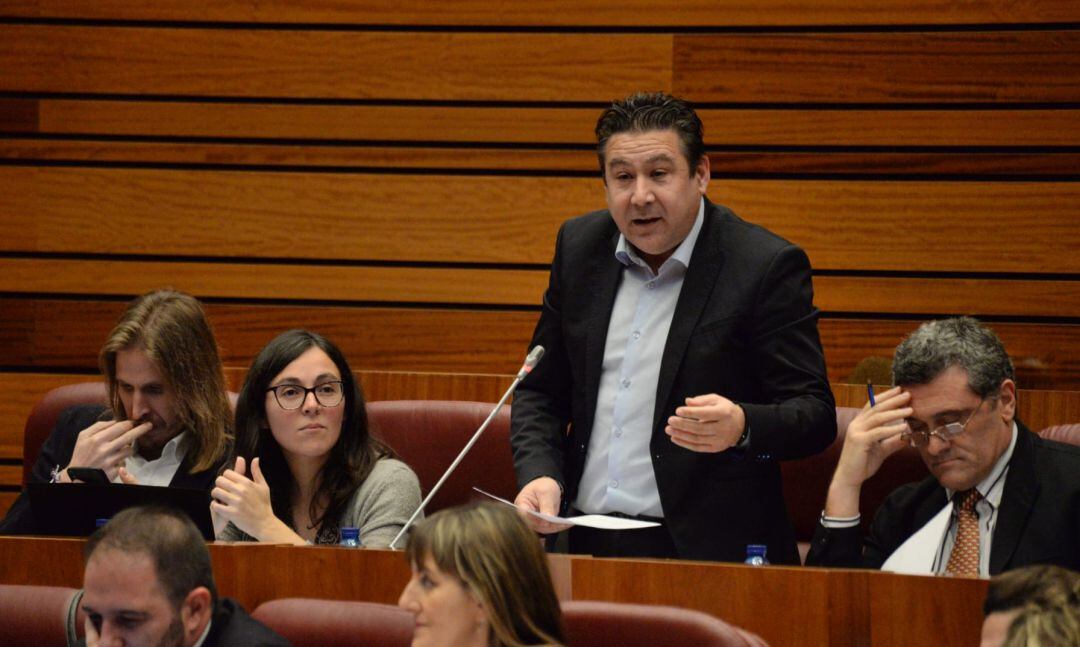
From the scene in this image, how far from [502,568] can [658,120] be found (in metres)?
0.96

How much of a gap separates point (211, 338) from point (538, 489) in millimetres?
828

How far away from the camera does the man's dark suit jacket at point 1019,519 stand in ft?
6.62

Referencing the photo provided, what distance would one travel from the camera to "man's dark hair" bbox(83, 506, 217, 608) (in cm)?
166

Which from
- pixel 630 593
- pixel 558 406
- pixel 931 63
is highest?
pixel 931 63

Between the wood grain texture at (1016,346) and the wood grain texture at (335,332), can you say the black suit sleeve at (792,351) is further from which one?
the wood grain texture at (335,332)

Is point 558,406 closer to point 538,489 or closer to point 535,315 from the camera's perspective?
point 538,489

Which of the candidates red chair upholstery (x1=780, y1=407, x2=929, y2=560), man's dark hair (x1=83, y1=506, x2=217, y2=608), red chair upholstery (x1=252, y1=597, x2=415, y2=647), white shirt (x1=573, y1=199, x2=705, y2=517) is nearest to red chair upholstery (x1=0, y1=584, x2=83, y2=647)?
man's dark hair (x1=83, y1=506, x2=217, y2=608)

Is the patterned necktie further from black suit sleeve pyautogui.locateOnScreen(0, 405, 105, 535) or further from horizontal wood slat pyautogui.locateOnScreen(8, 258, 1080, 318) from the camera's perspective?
black suit sleeve pyautogui.locateOnScreen(0, 405, 105, 535)

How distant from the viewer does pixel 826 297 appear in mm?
3533

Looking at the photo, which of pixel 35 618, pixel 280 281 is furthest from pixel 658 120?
pixel 280 281

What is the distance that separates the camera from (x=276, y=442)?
2.42 metres

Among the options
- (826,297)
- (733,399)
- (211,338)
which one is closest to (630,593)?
(733,399)

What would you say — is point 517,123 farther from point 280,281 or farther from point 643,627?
point 643,627

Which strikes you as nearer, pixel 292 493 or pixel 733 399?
pixel 733 399
